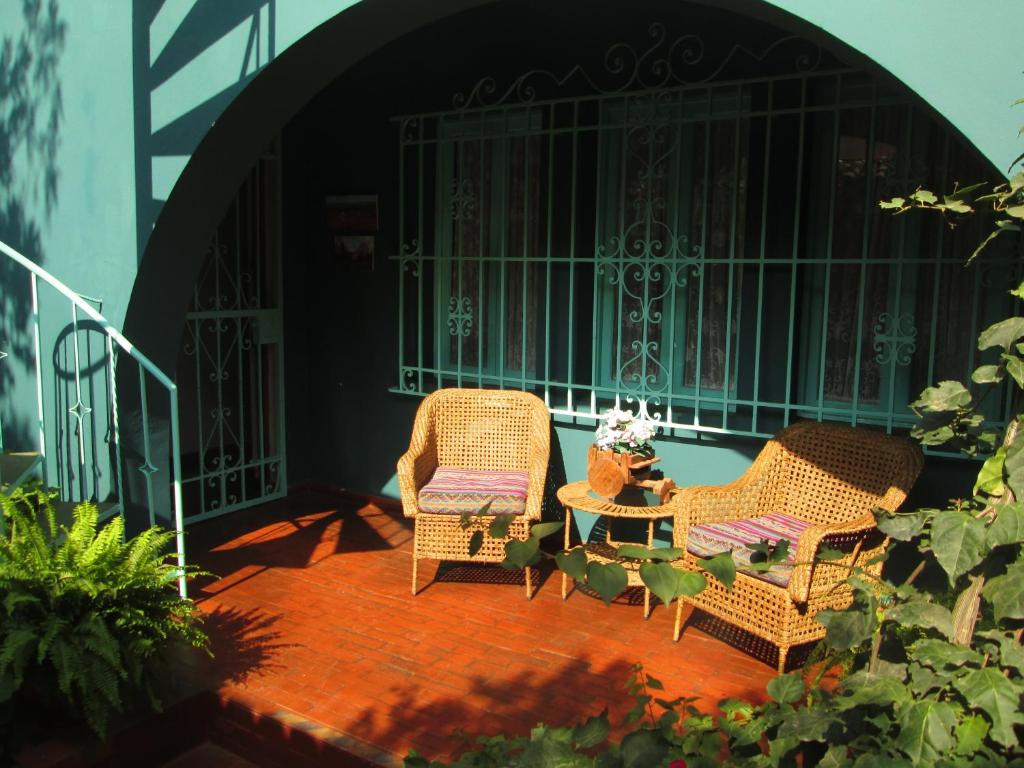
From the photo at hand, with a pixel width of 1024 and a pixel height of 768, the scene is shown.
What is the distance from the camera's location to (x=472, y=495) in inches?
179

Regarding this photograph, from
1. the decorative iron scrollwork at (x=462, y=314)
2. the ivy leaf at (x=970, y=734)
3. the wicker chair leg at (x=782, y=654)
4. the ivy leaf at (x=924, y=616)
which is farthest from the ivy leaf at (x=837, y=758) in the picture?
the decorative iron scrollwork at (x=462, y=314)

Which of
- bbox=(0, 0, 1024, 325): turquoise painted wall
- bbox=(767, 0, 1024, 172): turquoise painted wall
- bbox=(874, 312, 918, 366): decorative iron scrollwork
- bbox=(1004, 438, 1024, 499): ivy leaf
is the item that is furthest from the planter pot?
bbox=(1004, 438, 1024, 499): ivy leaf

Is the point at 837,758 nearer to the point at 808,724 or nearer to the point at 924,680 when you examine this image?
the point at 808,724

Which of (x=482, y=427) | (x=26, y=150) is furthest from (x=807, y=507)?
(x=26, y=150)

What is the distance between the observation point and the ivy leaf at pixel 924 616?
1.71 m

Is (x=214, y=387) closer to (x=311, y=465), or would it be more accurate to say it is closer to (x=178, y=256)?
(x=311, y=465)

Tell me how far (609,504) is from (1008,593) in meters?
2.80

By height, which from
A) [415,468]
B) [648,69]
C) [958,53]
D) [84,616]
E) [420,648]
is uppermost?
[648,69]

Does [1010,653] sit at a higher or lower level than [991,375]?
lower

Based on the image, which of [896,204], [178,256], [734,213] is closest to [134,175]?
[178,256]

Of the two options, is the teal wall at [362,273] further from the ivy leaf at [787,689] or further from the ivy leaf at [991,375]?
the ivy leaf at [787,689]

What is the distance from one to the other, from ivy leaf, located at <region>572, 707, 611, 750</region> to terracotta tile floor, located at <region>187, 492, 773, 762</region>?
1853mm

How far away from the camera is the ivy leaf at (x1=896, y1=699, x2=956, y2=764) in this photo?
4.87ft

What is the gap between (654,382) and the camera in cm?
488
